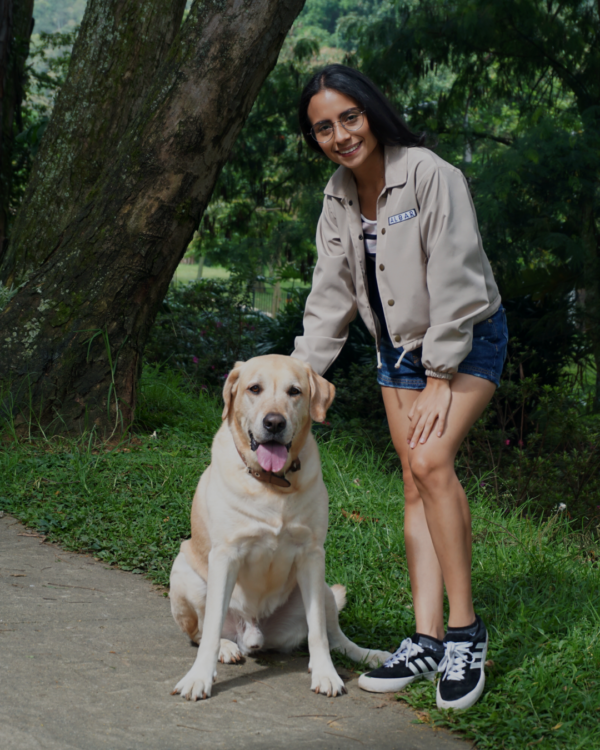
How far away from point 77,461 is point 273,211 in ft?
24.4

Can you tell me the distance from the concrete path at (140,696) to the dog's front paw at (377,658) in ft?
0.37

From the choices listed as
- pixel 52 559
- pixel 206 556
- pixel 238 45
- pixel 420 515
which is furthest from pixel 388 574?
pixel 238 45

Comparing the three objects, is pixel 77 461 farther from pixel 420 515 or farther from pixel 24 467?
pixel 420 515

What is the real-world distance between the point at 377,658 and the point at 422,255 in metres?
1.61

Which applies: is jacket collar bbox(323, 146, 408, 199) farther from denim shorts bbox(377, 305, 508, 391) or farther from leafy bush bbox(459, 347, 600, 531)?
leafy bush bbox(459, 347, 600, 531)

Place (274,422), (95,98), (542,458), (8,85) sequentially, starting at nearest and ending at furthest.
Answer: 1. (274,422)
2. (542,458)
3. (95,98)
4. (8,85)

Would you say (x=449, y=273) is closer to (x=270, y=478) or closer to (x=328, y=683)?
(x=270, y=478)

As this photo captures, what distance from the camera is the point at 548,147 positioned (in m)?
7.00

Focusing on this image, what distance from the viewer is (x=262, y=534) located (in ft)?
8.90

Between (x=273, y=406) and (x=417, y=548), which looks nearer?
(x=273, y=406)

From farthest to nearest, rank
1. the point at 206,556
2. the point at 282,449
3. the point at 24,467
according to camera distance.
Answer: the point at 24,467 < the point at 206,556 < the point at 282,449

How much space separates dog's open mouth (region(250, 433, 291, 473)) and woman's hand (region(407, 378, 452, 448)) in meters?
0.48

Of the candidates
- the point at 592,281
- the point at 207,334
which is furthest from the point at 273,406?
the point at 207,334

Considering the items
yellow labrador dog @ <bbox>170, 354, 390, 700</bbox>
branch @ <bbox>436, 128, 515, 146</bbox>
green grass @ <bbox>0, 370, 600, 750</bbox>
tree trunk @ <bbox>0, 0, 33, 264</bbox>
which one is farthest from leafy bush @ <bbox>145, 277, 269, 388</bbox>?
yellow labrador dog @ <bbox>170, 354, 390, 700</bbox>
